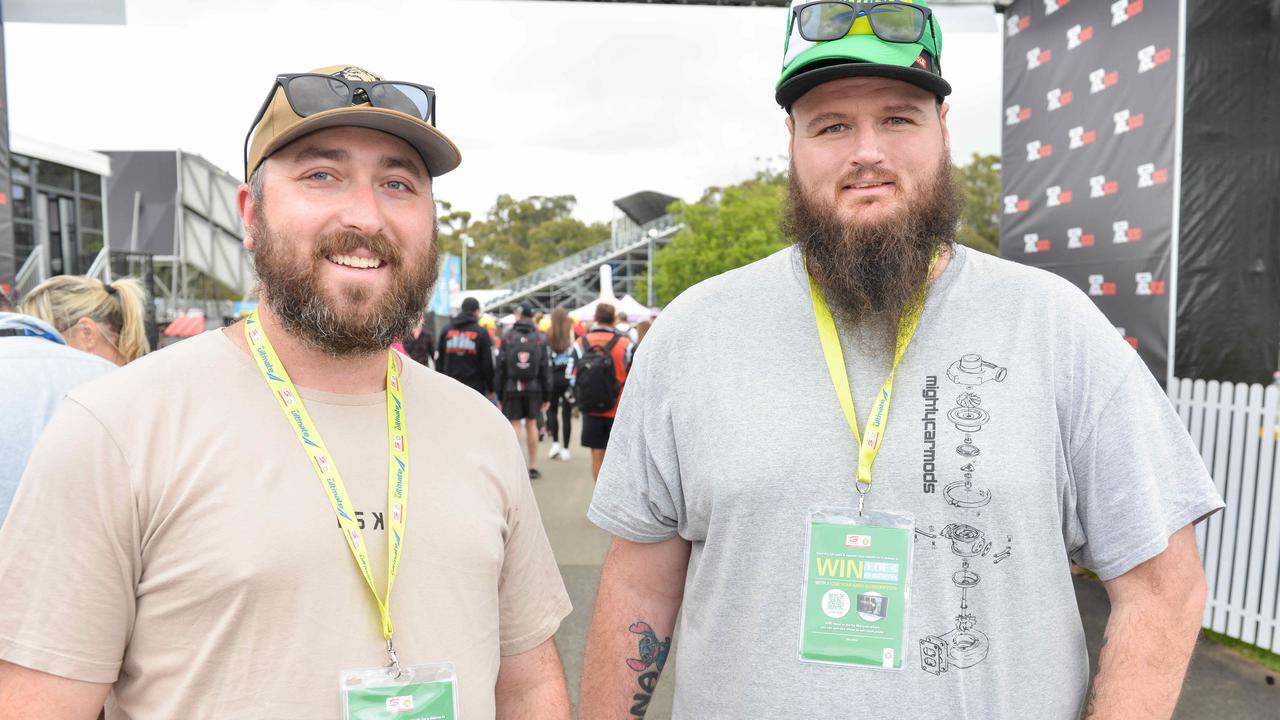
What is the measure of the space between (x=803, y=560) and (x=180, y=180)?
50.2ft

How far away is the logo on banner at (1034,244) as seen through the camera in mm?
7105

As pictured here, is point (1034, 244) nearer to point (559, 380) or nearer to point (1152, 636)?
point (1152, 636)

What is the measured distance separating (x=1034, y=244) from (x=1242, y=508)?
2683mm

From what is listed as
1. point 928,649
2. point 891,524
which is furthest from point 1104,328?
point 928,649

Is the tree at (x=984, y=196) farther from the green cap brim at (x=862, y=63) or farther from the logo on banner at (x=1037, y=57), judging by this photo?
the green cap brim at (x=862, y=63)

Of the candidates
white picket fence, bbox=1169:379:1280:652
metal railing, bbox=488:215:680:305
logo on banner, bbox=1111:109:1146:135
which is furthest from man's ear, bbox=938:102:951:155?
metal railing, bbox=488:215:680:305

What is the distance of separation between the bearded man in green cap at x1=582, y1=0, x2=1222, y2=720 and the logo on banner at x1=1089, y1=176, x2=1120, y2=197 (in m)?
5.22

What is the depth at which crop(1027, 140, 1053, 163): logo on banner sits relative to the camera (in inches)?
275

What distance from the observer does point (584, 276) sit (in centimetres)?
7094

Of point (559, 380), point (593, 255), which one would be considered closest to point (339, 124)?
point (559, 380)

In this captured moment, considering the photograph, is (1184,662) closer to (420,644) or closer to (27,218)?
(420,644)

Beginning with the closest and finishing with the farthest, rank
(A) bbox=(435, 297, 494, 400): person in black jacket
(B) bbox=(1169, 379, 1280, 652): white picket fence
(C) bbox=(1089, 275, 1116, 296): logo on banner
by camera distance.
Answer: (B) bbox=(1169, 379, 1280, 652): white picket fence, (C) bbox=(1089, 275, 1116, 296): logo on banner, (A) bbox=(435, 297, 494, 400): person in black jacket

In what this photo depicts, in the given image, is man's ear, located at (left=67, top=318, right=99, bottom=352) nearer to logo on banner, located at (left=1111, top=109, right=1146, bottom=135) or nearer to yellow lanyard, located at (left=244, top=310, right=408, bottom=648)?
yellow lanyard, located at (left=244, top=310, right=408, bottom=648)

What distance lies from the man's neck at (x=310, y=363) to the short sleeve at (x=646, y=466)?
0.55 meters
